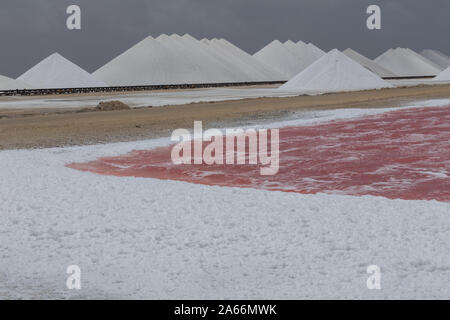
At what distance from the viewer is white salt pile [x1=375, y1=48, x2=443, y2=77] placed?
456 feet

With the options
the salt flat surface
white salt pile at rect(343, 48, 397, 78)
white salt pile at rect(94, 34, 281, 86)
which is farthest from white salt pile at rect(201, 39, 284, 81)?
the salt flat surface

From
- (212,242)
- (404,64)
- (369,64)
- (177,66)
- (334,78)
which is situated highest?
(404,64)

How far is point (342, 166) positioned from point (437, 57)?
18996 centimetres

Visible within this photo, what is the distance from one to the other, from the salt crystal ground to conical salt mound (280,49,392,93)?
43.8 metres

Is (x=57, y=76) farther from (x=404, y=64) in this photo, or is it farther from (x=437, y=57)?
(x=437, y=57)

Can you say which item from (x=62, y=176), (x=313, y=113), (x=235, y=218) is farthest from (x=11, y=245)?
(x=313, y=113)

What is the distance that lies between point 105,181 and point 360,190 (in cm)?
438

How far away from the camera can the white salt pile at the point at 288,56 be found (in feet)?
376

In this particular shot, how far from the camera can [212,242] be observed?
23.8 feet

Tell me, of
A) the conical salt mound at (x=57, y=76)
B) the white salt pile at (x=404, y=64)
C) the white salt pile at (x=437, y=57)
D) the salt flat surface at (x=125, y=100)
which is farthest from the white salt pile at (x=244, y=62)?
the white salt pile at (x=437, y=57)

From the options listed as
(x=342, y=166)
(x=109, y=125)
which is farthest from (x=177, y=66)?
(x=342, y=166)

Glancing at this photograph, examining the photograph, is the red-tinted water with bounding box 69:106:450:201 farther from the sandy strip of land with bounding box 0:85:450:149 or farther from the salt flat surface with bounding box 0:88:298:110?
the salt flat surface with bounding box 0:88:298:110

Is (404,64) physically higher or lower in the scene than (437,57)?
lower

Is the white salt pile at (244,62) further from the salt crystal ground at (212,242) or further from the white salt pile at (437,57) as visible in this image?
the white salt pile at (437,57)
